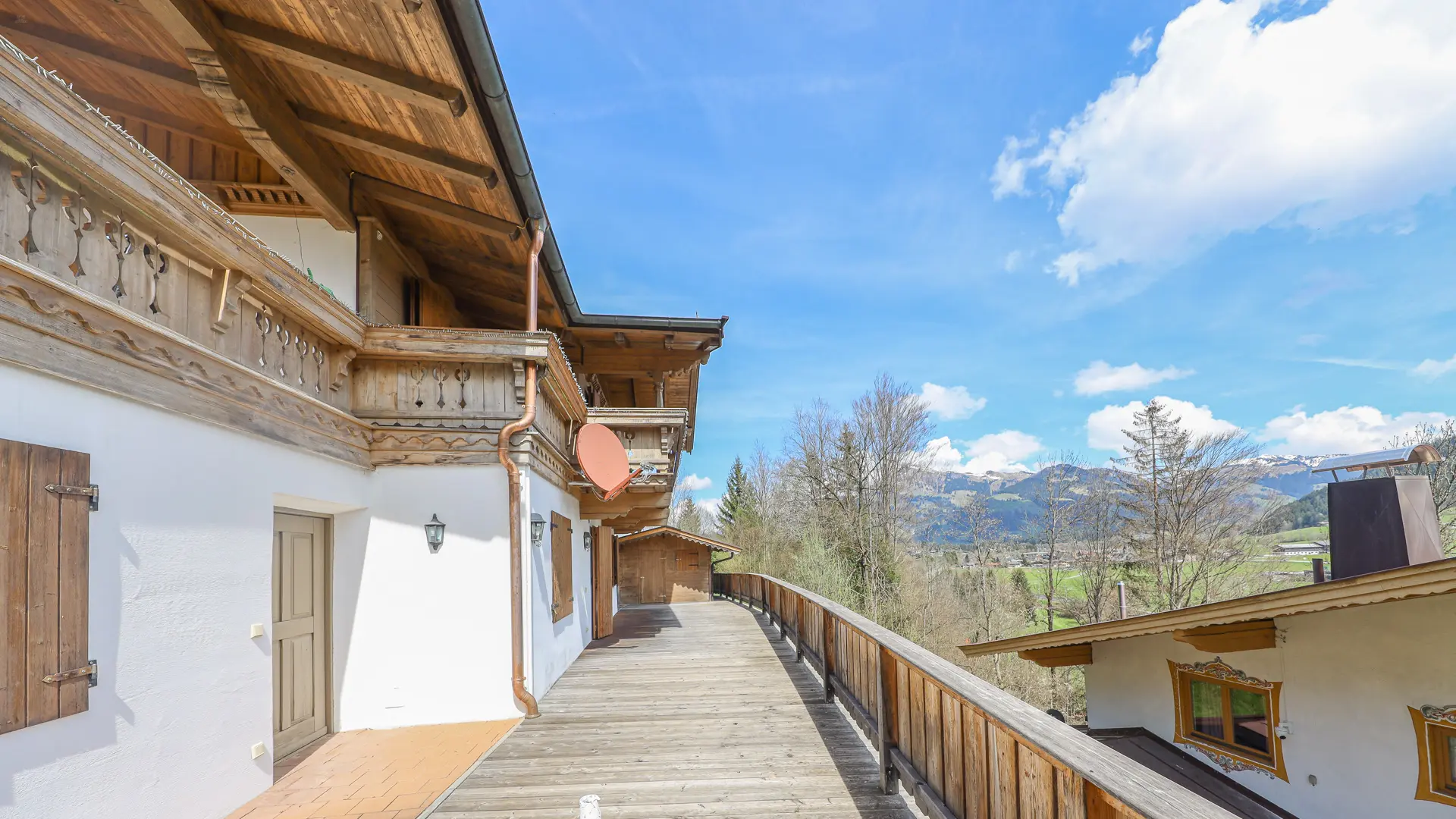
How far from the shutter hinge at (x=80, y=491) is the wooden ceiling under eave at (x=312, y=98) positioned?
2.92 meters

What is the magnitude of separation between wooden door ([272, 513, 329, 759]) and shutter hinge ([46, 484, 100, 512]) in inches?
75.6

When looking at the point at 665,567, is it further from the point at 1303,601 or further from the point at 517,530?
the point at 1303,601

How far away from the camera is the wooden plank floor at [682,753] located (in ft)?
13.1

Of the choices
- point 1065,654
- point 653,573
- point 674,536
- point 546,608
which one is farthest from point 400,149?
point 653,573

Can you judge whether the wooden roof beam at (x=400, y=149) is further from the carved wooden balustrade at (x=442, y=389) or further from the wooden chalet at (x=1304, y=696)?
the wooden chalet at (x=1304, y=696)

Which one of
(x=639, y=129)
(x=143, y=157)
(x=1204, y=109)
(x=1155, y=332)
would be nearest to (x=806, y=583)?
(x=639, y=129)

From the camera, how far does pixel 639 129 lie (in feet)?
56.6

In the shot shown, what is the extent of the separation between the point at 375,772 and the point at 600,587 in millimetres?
→ 6814

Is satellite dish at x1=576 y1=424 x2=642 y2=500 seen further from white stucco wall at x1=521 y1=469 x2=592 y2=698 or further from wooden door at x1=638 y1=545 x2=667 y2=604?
wooden door at x1=638 y1=545 x2=667 y2=604

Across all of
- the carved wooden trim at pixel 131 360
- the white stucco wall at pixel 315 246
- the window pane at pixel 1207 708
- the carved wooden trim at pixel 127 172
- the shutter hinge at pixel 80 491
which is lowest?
the window pane at pixel 1207 708

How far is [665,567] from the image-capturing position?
21.2 meters

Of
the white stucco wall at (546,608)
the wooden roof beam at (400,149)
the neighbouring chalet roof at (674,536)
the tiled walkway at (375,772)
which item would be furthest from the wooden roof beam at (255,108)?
the neighbouring chalet roof at (674,536)

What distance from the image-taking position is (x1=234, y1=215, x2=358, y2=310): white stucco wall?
246 inches

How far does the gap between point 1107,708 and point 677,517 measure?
40305 mm
